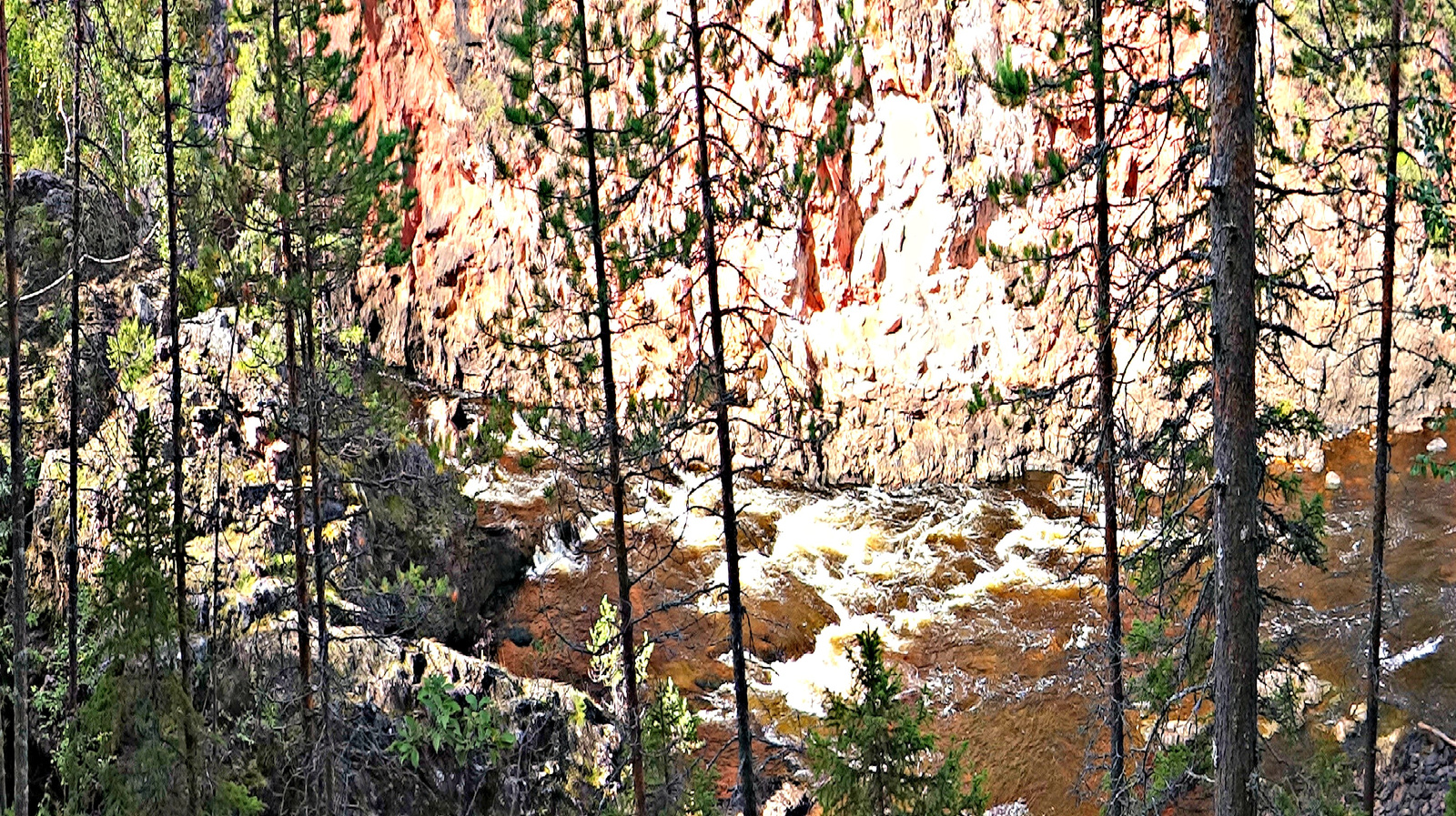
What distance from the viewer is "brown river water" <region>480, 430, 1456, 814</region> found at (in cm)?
1504

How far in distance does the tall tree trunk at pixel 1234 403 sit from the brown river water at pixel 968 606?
24.8 feet

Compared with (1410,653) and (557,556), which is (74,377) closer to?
(557,556)

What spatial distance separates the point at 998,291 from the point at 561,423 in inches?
668

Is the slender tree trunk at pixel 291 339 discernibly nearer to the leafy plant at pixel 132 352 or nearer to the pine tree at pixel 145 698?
the pine tree at pixel 145 698

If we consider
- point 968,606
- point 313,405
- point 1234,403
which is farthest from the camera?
point 968,606

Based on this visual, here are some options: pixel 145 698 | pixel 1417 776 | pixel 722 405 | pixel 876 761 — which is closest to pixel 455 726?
pixel 145 698

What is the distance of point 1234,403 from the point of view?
5.42m

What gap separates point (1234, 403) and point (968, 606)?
1418 cm

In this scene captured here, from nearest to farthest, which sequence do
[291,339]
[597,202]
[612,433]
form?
[597,202] < [612,433] < [291,339]

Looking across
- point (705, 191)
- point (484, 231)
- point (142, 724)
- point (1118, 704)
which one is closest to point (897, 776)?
point (1118, 704)

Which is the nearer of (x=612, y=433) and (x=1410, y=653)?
(x=612, y=433)

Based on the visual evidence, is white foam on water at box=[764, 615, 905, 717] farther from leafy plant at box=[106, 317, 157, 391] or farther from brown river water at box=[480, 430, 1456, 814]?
leafy plant at box=[106, 317, 157, 391]

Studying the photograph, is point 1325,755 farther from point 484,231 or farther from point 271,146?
point 484,231

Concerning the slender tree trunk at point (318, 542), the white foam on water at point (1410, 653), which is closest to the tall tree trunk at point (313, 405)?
the slender tree trunk at point (318, 542)
